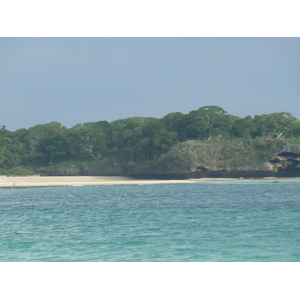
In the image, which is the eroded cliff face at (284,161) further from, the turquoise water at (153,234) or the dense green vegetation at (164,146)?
the turquoise water at (153,234)

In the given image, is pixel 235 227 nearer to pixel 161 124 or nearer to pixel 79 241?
pixel 79 241

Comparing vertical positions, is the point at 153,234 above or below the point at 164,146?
below

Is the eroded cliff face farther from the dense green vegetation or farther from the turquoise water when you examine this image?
the turquoise water

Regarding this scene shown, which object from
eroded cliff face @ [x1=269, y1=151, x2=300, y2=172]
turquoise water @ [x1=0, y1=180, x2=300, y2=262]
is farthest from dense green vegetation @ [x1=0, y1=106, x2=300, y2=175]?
turquoise water @ [x1=0, y1=180, x2=300, y2=262]

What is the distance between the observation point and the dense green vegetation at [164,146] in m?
57.9

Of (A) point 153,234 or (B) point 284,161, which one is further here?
(B) point 284,161

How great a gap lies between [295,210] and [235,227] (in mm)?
6585

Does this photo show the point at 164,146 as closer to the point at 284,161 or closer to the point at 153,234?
the point at 284,161

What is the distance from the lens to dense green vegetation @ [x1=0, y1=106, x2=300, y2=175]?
190ft

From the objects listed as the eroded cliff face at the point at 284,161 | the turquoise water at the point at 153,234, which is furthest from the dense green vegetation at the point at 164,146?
the turquoise water at the point at 153,234

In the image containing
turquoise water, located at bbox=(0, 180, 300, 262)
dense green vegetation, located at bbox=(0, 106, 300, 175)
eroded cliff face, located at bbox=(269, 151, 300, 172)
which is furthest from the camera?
dense green vegetation, located at bbox=(0, 106, 300, 175)

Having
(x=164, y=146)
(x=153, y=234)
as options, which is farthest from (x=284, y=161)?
(x=153, y=234)

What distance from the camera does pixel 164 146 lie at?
207ft

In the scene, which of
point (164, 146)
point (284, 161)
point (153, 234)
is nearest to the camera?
point (153, 234)
